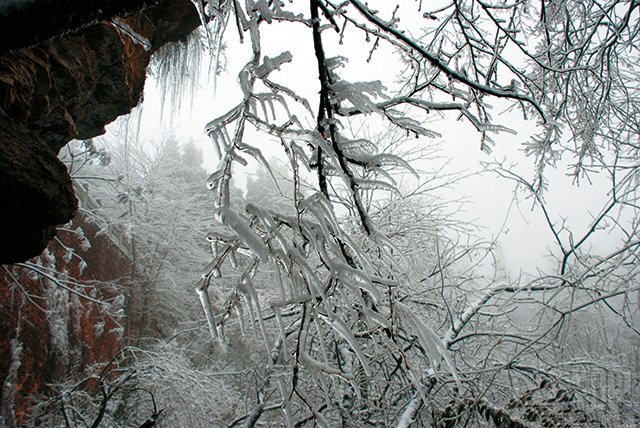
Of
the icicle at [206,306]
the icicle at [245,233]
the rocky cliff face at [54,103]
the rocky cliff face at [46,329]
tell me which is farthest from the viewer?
the rocky cliff face at [46,329]

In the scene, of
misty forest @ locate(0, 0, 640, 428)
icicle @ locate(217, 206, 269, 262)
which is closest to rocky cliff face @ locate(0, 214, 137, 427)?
misty forest @ locate(0, 0, 640, 428)

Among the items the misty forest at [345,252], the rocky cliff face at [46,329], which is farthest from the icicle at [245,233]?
the rocky cliff face at [46,329]

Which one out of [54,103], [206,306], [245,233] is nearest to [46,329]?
[54,103]

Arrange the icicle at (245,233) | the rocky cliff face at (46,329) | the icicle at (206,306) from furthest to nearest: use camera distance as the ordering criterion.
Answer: the rocky cliff face at (46,329), the icicle at (206,306), the icicle at (245,233)

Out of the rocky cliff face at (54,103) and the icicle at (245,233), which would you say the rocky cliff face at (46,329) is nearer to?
the rocky cliff face at (54,103)

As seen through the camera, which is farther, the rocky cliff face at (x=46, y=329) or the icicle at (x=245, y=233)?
the rocky cliff face at (x=46, y=329)

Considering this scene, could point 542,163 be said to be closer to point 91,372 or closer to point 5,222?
point 5,222

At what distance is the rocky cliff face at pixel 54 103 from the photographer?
183 cm

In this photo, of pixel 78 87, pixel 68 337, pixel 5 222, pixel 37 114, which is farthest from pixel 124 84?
pixel 68 337

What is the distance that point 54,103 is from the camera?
2.85m

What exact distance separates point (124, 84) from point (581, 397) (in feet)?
17.4

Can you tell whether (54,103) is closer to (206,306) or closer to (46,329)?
(206,306)

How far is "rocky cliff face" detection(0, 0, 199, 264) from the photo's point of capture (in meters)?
1.83

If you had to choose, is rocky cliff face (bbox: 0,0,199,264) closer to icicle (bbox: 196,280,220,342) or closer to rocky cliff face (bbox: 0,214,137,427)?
icicle (bbox: 196,280,220,342)
